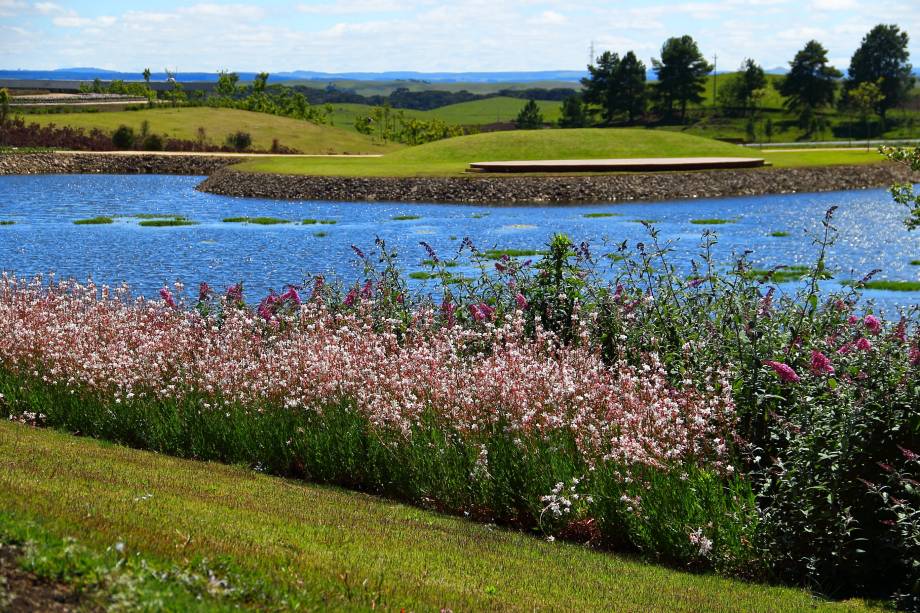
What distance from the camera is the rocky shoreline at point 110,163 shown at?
9381 centimetres

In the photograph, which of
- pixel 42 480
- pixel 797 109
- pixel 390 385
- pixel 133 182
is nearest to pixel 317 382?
pixel 390 385

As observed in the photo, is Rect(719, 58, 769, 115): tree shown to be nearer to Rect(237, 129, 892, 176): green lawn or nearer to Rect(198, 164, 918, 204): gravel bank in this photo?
Rect(237, 129, 892, 176): green lawn

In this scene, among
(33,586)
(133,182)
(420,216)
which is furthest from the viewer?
(133,182)

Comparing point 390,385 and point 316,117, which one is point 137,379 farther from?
point 316,117

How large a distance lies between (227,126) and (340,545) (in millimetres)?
117487

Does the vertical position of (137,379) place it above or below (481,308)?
below

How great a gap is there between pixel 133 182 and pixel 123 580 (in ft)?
268

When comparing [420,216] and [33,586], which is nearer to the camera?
[33,586]

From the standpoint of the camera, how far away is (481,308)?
1486cm

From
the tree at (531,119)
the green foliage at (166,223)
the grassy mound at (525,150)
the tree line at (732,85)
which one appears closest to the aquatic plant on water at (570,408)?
the green foliage at (166,223)

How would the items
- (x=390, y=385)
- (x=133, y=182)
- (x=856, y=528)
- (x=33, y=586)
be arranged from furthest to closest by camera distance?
(x=133, y=182)
(x=390, y=385)
(x=856, y=528)
(x=33, y=586)

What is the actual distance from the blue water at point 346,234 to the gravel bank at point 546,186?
2216 mm

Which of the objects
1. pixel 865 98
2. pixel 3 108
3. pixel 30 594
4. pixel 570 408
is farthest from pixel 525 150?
pixel 30 594

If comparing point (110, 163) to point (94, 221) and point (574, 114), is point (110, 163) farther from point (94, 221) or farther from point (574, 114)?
point (574, 114)
